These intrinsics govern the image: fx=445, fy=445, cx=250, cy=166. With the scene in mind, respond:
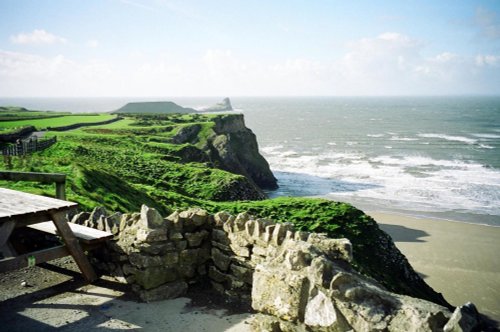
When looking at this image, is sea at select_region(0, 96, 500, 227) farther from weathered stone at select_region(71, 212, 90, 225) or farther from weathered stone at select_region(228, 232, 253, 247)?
weathered stone at select_region(71, 212, 90, 225)

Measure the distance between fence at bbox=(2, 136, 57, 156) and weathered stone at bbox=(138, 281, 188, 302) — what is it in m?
25.0

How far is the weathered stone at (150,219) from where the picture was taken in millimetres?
9031

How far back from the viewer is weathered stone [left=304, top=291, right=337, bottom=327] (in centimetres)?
609

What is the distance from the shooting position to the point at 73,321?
8.19 metres

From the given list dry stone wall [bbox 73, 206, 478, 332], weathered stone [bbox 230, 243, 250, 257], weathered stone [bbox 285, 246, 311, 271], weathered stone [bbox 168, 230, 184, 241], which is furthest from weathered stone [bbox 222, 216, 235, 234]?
weathered stone [bbox 285, 246, 311, 271]

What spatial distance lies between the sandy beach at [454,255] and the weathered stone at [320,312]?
17.7 metres

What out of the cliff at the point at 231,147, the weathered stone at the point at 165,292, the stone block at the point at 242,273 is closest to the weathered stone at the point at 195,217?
the stone block at the point at 242,273

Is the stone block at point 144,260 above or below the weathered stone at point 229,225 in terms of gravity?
below

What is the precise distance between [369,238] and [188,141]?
37.9 metres

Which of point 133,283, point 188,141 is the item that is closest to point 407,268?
point 133,283

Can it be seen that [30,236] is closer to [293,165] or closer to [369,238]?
[369,238]

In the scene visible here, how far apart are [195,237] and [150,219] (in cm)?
107

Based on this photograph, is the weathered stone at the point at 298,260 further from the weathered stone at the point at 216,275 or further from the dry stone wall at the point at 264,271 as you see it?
the weathered stone at the point at 216,275

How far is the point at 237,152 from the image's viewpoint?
6394 cm
